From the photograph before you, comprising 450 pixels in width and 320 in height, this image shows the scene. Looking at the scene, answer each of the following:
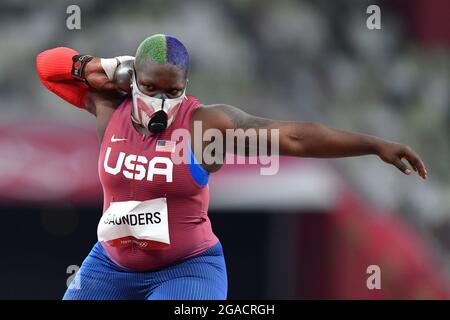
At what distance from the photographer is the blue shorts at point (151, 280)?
5324mm

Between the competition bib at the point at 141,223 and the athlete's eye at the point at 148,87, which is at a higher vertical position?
the athlete's eye at the point at 148,87

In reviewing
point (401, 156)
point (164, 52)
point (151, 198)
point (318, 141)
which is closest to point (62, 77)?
point (164, 52)

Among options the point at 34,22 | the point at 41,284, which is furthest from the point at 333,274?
the point at 34,22

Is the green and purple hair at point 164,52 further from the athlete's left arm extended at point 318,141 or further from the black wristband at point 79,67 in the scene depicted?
the black wristband at point 79,67

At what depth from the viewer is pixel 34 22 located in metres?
12.4

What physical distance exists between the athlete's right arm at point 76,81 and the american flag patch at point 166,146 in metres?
0.55

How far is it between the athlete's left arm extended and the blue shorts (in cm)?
79

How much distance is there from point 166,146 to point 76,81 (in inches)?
36.0

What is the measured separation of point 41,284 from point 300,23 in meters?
5.00

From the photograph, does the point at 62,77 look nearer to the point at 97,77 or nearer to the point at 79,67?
the point at 79,67

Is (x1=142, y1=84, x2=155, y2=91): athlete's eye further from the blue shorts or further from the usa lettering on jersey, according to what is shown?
the blue shorts

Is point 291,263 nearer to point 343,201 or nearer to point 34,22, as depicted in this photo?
point 343,201

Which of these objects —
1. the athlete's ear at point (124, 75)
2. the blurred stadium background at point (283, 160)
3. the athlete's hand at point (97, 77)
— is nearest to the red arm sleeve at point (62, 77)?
the athlete's hand at point (97, 77)

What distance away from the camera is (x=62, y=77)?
19.5 feet
